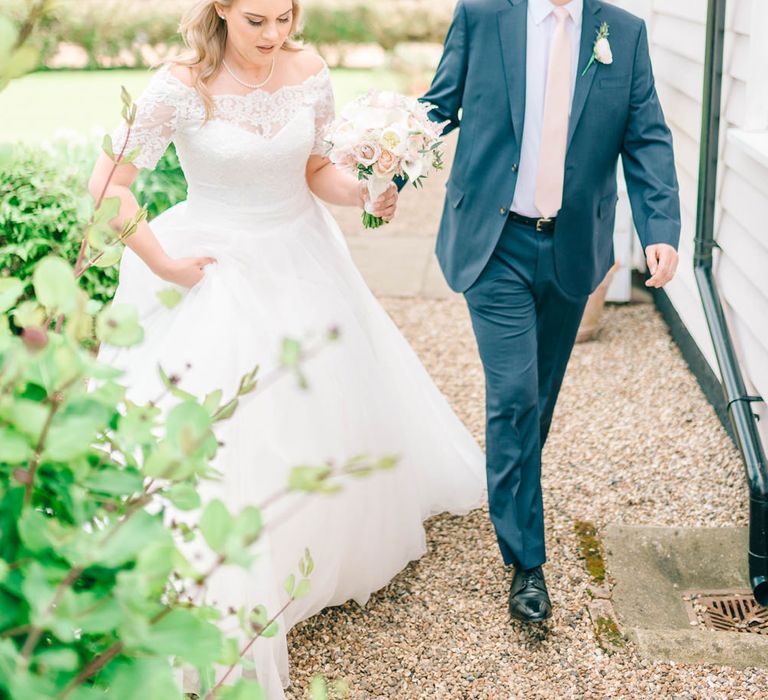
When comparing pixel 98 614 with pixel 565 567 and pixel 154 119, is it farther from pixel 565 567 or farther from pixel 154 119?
pixel 565 567

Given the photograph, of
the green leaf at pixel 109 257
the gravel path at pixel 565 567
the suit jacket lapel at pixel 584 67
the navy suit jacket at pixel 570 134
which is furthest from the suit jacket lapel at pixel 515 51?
the green leaf at pixel 109 257

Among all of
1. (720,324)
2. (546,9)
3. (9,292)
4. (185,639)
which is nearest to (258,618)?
(185,639)

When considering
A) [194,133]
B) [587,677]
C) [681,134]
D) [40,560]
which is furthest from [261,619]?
[681,134]

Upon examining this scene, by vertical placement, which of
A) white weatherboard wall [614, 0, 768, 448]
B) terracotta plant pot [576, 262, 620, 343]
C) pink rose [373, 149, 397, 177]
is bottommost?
terracotta plant pot [576, 262, 620, 343]

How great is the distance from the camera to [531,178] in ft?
10.6

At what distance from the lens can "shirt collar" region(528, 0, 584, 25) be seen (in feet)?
10.4

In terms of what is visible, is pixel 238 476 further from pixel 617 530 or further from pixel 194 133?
pixel 617 530

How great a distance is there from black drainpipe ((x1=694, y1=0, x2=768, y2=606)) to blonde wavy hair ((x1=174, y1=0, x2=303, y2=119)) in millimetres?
1877

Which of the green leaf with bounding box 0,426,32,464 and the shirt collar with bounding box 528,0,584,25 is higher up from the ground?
the green leaf with bounding box 0,426,32,464

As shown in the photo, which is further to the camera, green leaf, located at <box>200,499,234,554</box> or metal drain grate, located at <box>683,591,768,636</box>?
metal drain grate, located at <box>683,591,768,636</box>

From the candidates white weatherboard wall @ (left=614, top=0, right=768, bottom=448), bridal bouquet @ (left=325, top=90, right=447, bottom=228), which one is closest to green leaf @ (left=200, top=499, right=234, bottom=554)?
bridal bouquet @ (left=325, top=90, right=447, bottom=228)

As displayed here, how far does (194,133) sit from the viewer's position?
321cm

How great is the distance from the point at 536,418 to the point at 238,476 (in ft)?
3.21

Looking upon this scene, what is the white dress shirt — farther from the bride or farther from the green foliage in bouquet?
the green foliage in bouquet
